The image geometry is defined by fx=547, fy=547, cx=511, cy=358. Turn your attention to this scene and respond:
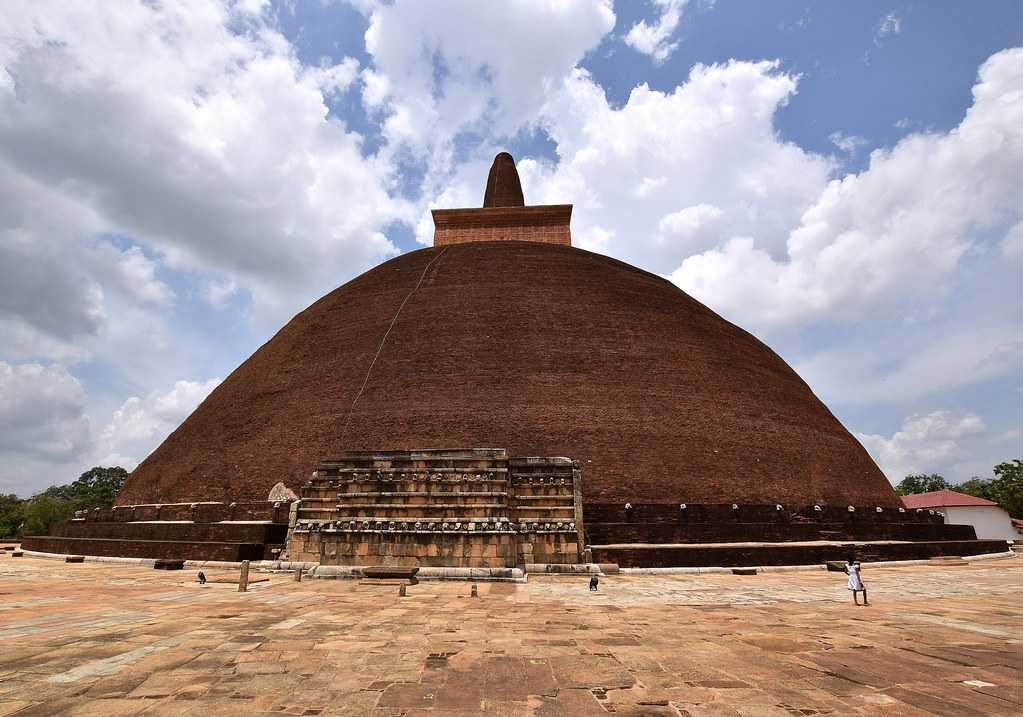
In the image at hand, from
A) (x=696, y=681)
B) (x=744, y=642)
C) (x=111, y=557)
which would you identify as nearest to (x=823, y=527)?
(x=744, y=642)

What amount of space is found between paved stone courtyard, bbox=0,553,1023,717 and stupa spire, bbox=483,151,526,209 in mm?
27991

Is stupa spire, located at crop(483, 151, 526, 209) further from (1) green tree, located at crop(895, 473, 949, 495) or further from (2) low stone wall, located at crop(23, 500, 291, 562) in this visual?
(1) green tree, located at crop(895, 473, 949, 495)

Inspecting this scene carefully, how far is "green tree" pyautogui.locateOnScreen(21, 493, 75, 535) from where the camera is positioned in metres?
36.0

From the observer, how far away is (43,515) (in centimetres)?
3781

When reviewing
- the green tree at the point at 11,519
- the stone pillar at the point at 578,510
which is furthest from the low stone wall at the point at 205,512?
the green tree at the point at 11,519

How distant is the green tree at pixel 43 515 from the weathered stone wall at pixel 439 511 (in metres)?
34.1

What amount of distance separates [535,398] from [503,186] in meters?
20.3

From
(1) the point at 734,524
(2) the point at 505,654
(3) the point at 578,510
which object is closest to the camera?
(2) the point at 505,654

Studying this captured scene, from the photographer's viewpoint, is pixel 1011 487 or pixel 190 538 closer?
pixel 190 538

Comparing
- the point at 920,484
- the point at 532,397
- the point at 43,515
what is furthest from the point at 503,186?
the point at 920,484

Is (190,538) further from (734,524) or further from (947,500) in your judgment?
(947,500)

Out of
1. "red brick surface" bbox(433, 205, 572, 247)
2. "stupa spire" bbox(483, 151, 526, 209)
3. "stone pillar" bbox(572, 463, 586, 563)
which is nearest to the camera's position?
"stone pillar" bbox(572, 463, 586, 563)

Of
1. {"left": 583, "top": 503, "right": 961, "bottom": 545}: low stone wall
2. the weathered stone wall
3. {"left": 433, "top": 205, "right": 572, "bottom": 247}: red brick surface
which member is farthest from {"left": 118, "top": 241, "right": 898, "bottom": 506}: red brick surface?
{"left": 433, "top": 205, "right": 572, "bottom": 247}: red brick surface

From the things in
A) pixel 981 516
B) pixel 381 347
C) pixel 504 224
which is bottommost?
pixel 981 516
